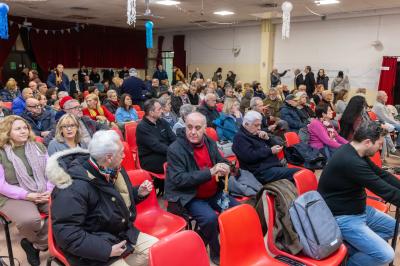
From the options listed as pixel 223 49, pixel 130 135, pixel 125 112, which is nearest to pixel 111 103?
pixel 125 112

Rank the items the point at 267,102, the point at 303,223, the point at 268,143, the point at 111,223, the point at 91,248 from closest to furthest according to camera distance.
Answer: the point at 91,248
the point at 111,223
the point at 303,223
the point at 268,143
the point at 267,102

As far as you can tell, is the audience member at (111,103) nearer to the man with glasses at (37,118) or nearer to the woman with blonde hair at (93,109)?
the woman with blonde hair at (93,109)

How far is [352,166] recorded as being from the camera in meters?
2.13

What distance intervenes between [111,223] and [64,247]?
0.26 metres

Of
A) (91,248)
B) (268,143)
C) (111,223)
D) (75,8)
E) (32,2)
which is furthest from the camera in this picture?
(75,8)

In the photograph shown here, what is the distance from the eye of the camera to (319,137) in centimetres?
444

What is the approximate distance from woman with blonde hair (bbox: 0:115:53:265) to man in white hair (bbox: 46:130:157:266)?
84cm

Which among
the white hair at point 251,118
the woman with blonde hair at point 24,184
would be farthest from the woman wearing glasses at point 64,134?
the white hair at point 251,118

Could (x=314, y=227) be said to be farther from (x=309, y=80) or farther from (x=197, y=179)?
(x=309, y=80)

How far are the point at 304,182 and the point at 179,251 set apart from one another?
4.32ft

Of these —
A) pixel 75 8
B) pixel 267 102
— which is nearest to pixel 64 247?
pixel 267 102

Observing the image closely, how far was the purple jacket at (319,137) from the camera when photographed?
4.40 metres

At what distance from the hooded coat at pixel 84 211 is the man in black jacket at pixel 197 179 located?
605mm

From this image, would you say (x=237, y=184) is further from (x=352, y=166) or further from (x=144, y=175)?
(x=352, y=166)
